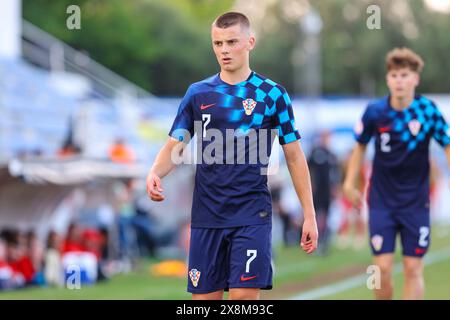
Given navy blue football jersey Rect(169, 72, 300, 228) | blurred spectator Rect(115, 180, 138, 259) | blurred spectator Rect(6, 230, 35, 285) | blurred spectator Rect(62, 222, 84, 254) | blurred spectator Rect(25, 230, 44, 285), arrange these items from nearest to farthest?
1. navy blue football jersey Rect(169, 72, 300, 228)
2. blurred spectator Rect(6, 230, 35, 285)
3. blurred spectator Rect(25, 230, 44, 285)
4. blurred spectator Rect(62, 222, 84, 254)
5. blurred spectator Rect(115, 180, 138, 259)

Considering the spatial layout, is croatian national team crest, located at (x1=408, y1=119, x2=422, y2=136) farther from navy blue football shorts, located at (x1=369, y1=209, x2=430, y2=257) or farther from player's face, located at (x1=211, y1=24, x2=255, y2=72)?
player's face, located at (x1=211, y1=24, x2=255, y2=72)

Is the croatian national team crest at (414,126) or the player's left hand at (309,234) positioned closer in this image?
the player's left hand at (309,234)

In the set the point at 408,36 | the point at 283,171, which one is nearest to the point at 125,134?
the point at 283,171

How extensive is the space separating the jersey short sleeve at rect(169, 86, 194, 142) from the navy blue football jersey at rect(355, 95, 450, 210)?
3131 mm

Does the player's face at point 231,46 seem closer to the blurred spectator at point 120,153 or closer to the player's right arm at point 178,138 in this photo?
the player's right arm at point 178,138

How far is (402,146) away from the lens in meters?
9.66

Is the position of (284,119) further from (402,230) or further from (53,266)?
(53,266)

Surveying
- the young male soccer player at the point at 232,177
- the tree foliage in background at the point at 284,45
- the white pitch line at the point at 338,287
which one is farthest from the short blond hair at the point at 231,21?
the tree foliage in background at the point at 284,45

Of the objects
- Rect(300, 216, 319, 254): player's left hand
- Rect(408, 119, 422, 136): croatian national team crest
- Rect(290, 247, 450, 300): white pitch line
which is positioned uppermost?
Rect(408, 119, 422, 136): croatian national team crest

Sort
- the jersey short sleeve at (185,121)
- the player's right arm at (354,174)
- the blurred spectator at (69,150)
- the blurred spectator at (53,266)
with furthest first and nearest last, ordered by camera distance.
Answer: the blurred spectator at (69,150) → the blurred spectator at (53,266) → the player's right arm at (354,174) → the jersey short sleeve at (185,121)

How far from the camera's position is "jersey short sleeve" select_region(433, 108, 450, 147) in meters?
9.54

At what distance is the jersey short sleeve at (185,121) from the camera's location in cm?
702

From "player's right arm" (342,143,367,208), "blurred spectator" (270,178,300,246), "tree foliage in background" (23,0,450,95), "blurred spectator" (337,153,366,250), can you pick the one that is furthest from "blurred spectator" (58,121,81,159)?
"tree foliage in background" (23,0,450,95)
